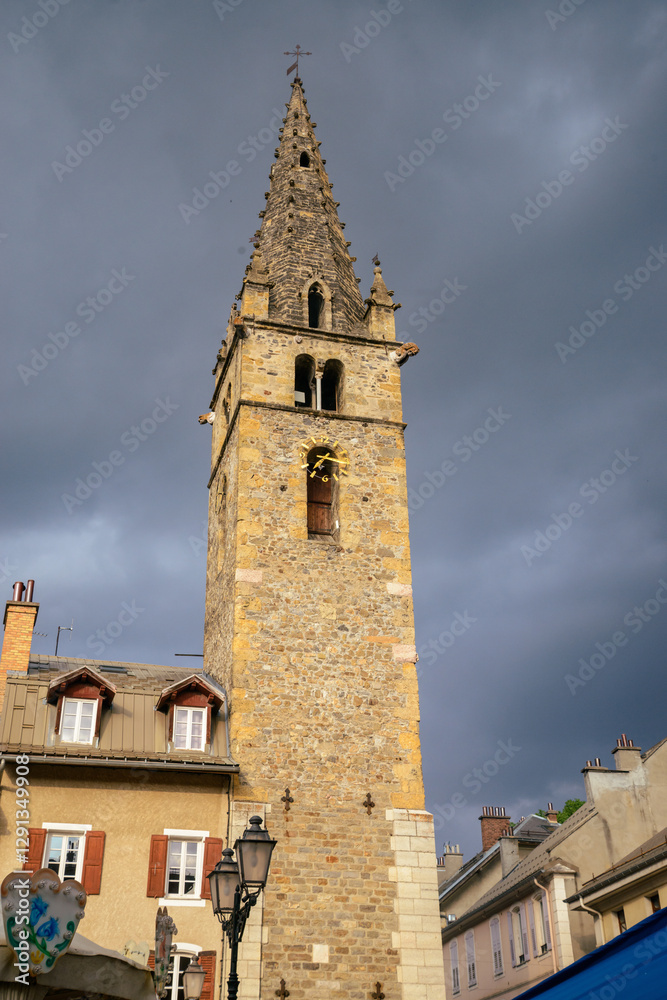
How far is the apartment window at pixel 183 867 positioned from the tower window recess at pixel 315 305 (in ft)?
46.7

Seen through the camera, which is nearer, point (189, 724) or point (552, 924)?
point (189, 724)

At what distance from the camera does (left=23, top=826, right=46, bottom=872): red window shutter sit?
1786cm

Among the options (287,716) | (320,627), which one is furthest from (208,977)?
(320,627)

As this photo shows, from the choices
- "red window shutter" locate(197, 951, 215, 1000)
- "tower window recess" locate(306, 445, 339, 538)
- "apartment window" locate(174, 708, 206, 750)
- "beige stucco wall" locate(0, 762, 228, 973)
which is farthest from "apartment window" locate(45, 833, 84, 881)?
"tower window recess" locate(306, 445, 339, 538)

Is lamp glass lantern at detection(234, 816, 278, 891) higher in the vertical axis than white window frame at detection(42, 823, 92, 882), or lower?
lower

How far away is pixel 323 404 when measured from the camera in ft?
87.5

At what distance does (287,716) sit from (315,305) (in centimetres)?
1216

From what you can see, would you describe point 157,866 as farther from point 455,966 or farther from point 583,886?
point 455,966

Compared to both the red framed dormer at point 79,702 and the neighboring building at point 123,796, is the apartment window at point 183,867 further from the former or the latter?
the red framed dormer at point 79,702

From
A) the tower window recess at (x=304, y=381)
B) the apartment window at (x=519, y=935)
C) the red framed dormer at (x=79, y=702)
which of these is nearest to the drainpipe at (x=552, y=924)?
the apartment window at (x=519, y=935)

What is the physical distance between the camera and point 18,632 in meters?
22.2

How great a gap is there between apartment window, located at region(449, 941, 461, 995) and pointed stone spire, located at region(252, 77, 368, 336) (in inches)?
812

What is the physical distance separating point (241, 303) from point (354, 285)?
430 cm

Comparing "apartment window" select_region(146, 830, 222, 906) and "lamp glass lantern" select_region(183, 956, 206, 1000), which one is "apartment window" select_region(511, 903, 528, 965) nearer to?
"apartment window" select_region(146, 830, 222, 906)
